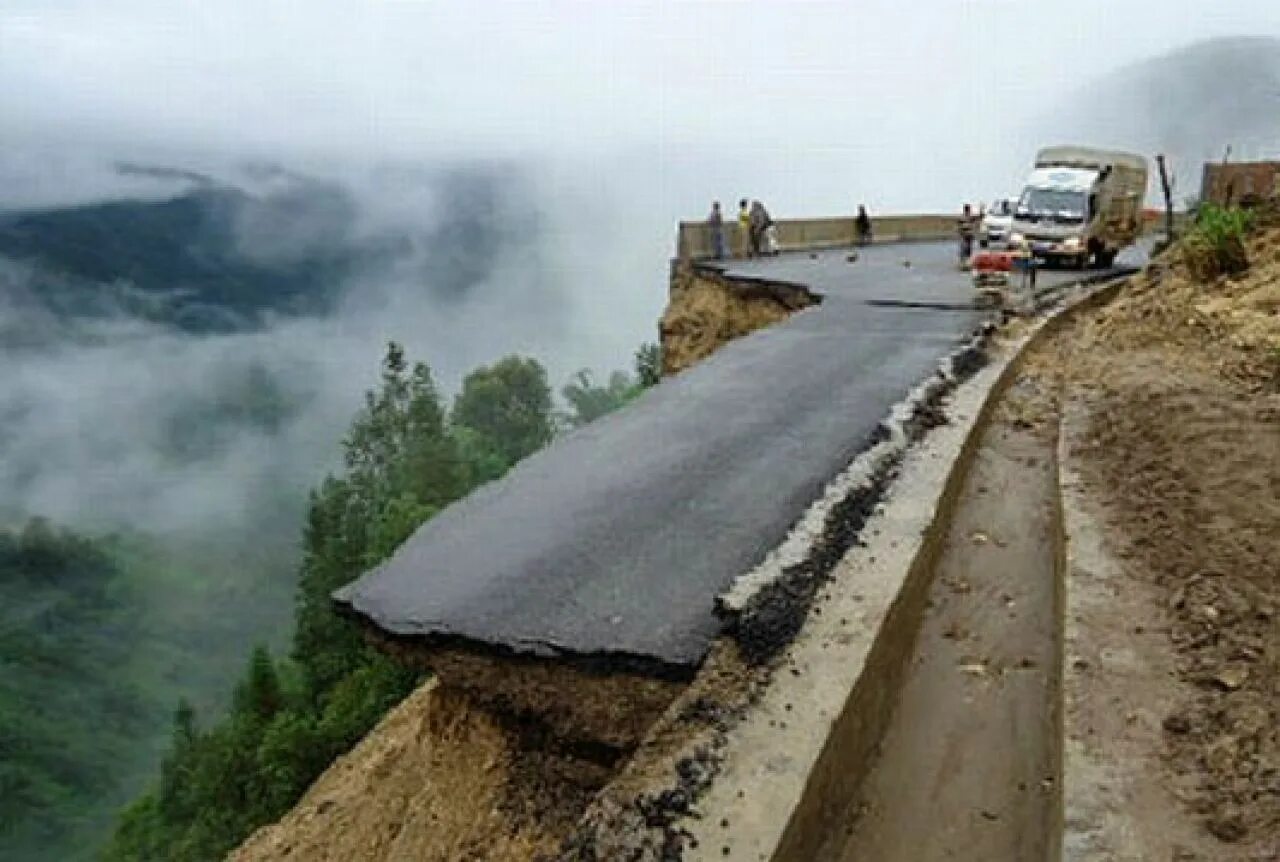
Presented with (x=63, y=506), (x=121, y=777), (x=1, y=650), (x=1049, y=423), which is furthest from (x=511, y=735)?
(x=63, y=506)

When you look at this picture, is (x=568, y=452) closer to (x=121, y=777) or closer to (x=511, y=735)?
(x=511, y=735)

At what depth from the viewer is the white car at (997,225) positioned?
26391mm

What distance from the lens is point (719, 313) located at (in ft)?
72.0

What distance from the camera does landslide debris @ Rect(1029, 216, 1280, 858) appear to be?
4.11 metres

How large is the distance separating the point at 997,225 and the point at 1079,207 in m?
1.78

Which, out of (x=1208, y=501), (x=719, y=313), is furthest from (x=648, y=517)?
(x=719, y=313)

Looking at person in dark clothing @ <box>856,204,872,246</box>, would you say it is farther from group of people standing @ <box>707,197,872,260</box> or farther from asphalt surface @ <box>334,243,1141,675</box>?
asphalt surface @ <box>334,243,1141,675</box>

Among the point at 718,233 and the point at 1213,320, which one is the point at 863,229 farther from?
the point at 1213,320

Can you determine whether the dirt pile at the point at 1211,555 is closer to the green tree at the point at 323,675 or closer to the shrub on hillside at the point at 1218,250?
the green tree at the point at 323,675

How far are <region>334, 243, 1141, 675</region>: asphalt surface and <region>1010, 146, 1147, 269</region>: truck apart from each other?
43.4ft


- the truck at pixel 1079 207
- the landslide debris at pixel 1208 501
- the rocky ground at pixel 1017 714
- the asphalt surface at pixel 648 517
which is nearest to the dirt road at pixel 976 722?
the rocky ground at pixel 1017 714

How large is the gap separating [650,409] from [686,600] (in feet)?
17.2

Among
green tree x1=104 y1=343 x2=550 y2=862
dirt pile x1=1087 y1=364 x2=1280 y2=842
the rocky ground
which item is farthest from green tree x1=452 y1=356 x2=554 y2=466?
the rocky ground

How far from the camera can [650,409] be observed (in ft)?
37.3
